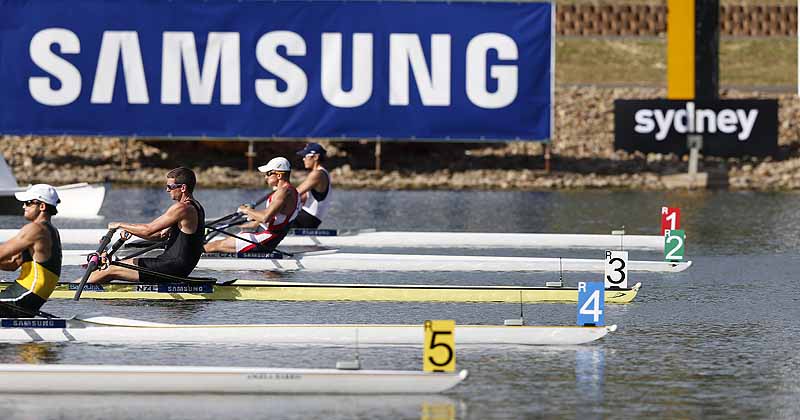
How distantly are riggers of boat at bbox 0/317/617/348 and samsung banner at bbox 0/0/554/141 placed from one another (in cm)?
2188

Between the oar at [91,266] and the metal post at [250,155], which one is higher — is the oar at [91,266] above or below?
below

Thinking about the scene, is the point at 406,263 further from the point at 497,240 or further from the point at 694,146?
the point at 694,146

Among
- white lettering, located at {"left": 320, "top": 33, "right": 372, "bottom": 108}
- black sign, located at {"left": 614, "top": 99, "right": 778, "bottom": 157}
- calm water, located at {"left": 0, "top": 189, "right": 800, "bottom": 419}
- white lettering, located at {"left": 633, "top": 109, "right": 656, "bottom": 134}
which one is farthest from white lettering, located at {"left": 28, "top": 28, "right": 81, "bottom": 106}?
white lettering, located at {"left": 633, "top": 109, "right": 656, "bottom": 134}

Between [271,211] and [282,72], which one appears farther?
[282,72]

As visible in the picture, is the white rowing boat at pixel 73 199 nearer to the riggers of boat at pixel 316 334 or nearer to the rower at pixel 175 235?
the rower at pixel 175 235

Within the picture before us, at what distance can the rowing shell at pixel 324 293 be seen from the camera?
18672mm

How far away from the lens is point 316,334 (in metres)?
15.9

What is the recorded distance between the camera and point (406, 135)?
37.8 meters

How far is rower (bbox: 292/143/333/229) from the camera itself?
24.3 m

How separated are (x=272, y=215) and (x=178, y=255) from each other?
3.49 metres

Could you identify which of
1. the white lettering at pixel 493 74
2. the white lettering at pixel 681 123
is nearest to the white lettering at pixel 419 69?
the white lettering at pixel 493 74

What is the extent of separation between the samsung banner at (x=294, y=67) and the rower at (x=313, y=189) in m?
12.4

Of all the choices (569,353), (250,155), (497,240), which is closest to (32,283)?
(569,353)

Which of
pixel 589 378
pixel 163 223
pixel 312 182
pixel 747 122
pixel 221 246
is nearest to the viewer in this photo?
pixel 589 378
